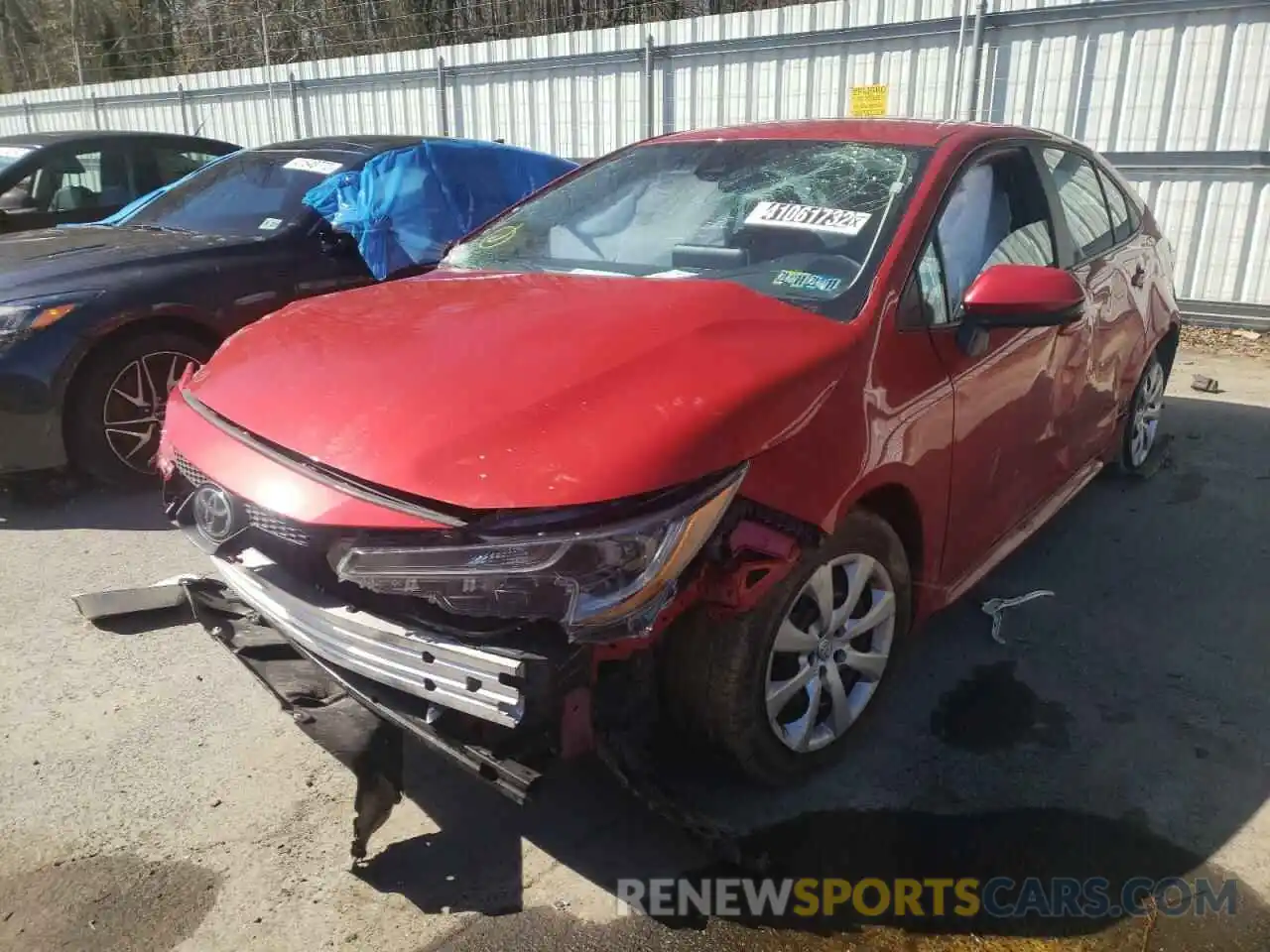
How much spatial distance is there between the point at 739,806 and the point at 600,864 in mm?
398

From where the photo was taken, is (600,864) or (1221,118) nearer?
(600,864)

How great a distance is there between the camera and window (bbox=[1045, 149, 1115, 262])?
3.71 m

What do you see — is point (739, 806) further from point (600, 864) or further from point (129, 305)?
point (129, 305)

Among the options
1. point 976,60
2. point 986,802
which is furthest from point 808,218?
point 976,60

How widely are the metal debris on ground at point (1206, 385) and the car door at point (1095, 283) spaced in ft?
8.59

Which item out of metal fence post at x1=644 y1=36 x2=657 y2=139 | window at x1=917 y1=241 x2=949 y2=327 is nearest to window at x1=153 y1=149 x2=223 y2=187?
metal fence post at x1=644 y1=36 x2=657 y2=139

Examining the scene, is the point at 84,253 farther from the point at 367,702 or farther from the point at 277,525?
the point at 367,702

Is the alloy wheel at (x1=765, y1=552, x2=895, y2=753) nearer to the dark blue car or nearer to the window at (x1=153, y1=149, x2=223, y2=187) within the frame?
the dark blue car

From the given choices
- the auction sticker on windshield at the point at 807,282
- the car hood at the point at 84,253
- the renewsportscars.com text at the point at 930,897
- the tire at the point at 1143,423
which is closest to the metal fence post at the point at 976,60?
the tire at the point at 1143,423

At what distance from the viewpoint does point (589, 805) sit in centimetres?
260

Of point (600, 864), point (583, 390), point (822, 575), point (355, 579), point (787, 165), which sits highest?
point (787, 165)

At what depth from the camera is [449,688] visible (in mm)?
1945

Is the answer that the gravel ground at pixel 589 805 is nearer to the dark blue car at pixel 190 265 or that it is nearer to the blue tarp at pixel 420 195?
the dark blue car at pixel 190 265

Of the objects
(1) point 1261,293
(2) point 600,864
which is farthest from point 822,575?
(1) point 1261,293
